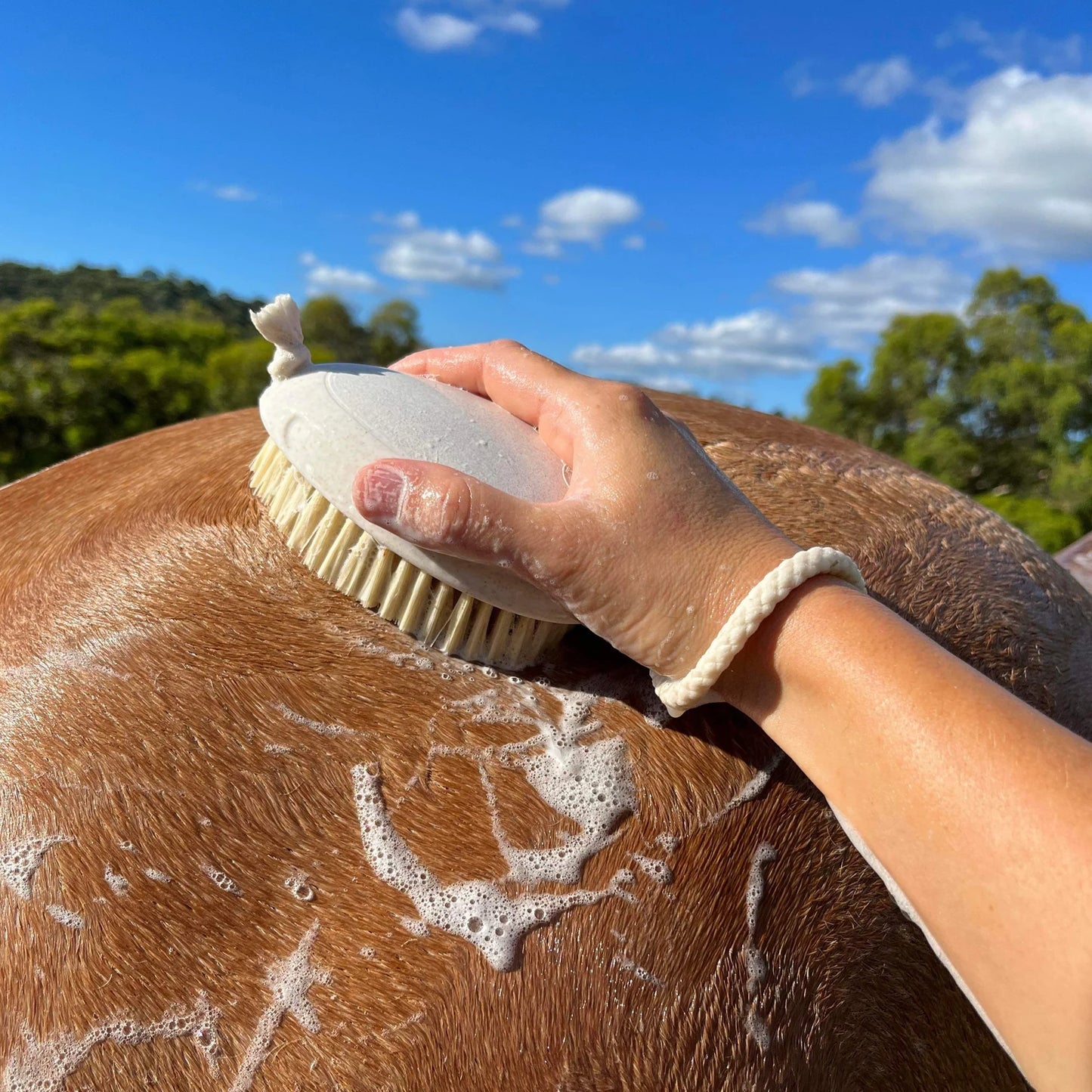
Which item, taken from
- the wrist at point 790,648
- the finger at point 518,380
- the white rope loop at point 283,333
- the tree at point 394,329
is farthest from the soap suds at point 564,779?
the tree at point 394,329

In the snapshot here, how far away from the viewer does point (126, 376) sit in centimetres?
981

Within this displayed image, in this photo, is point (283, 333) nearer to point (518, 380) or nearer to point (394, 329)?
point (518, 380)

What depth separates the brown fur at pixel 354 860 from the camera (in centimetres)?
91

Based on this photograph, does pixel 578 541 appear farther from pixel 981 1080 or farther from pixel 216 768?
pixel 981 1080

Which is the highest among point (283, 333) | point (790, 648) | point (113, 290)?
point (283, 333)

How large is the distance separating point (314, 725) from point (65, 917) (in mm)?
331

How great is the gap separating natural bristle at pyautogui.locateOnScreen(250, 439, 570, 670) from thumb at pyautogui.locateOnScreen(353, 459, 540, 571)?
136mm

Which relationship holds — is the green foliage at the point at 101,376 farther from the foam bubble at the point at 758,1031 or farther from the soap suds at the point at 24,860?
the foam bubble at the point at 758,1031

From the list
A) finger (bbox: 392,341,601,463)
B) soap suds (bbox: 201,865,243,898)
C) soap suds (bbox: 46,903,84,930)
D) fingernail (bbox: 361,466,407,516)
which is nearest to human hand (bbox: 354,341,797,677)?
fingernail (bbox: 361,466,407,516)

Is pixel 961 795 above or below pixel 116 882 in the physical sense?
above

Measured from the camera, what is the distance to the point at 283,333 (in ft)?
3.67

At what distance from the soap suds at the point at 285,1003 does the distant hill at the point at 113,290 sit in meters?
20.4

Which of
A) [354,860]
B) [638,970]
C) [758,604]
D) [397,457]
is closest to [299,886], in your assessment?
[354,860]

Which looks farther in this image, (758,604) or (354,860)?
(354,860)
